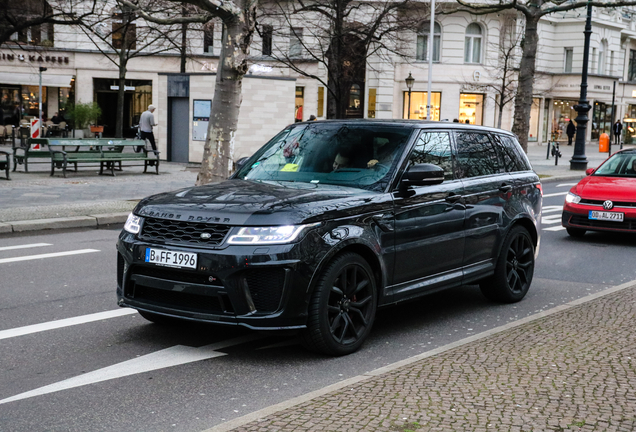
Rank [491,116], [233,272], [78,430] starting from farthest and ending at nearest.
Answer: [491,116] < [233,272] < [78,430]

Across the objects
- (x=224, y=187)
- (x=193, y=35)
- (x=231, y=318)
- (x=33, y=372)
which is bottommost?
(x=33, y=372)

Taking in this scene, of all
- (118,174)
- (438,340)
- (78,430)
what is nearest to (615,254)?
(438,340)

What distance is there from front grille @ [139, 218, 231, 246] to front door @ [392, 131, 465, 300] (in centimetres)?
149

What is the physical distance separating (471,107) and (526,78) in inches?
1003

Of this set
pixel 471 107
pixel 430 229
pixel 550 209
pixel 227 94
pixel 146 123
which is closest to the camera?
pixel 430 229

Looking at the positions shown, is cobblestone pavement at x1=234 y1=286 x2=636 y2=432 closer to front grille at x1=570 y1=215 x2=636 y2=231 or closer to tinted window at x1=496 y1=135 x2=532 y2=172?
tinted window at x1=496 y1=135 x2=532 y2=172

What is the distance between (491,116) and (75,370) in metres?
48.2

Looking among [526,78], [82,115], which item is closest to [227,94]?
[526,78]

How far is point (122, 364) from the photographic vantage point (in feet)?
18.1

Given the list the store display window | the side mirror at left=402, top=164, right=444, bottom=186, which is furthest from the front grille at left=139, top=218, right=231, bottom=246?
the store display window

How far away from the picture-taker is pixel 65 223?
12742 millimetres

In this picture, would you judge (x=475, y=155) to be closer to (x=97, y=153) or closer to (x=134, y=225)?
(x=134, y=225)

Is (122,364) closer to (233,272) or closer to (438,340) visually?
(233,272)

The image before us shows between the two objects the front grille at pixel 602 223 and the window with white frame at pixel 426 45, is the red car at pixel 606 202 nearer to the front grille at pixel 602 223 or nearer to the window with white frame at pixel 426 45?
the front grille at pixel 602 223
